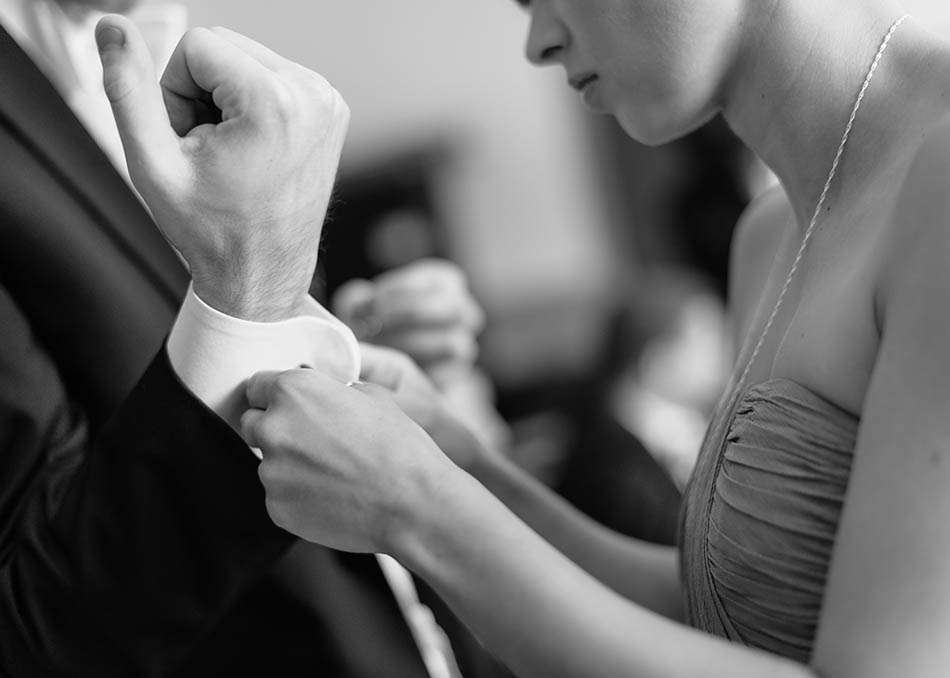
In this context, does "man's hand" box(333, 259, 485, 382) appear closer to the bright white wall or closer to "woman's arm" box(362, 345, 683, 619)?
"woman's arm" box(362, 345, 683, 619)

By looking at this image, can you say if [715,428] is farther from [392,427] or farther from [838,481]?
[392,427]

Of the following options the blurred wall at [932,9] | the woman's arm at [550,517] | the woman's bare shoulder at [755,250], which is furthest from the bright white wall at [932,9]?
the woman's arm at [550,517]

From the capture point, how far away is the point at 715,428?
1043 millimetres

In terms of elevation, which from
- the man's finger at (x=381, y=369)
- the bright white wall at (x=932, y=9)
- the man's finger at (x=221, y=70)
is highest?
the man's finger at (x=221, y=70)

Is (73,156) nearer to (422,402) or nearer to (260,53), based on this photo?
(260,53)

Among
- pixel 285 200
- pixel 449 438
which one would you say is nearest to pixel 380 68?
pixel 449 438

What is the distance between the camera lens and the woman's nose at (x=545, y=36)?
1.06 m

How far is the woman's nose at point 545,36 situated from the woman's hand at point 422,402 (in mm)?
332

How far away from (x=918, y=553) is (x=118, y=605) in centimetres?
56

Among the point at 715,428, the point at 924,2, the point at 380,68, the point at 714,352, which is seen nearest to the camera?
the point at 715,428

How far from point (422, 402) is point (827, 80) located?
1.64 feet

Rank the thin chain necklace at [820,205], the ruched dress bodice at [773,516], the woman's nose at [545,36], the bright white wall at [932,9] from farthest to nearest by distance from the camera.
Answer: the bright white wall at [932,9] → the woman's nose at [545,36] → the thin chain necklace at [820,205] → the ruched dress bodice at [773,516]

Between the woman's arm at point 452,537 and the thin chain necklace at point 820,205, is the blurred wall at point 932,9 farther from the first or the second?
the woman's arm at point 452,537

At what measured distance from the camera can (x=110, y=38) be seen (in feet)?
2.72
